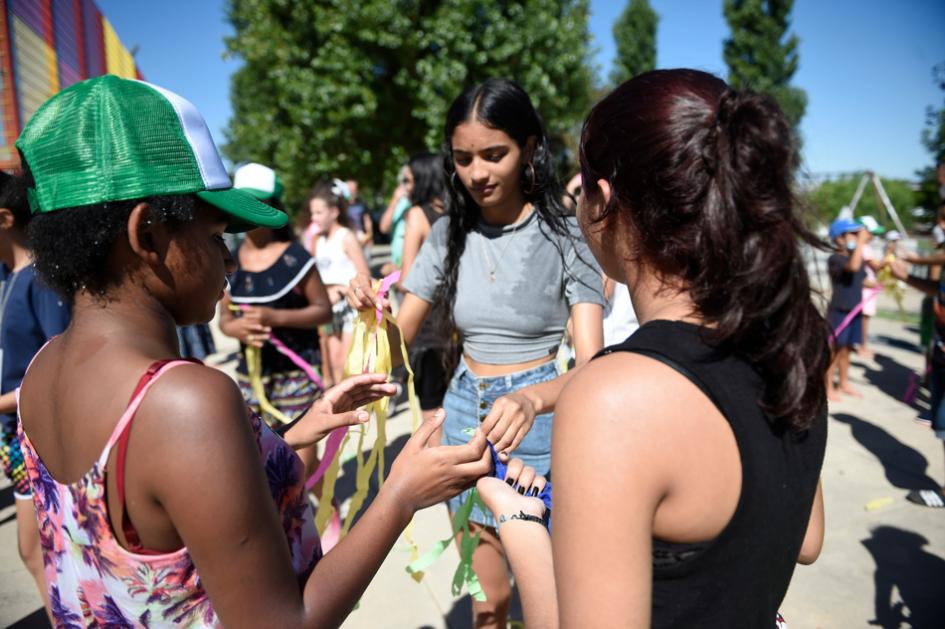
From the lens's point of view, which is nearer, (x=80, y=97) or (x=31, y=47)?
Result: (x=80, y=97)

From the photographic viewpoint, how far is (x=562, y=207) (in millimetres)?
2379

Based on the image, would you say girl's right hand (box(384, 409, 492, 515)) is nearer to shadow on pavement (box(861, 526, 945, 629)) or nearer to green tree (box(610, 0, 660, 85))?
shadow on pavement (box(861, 526, 945, 629))

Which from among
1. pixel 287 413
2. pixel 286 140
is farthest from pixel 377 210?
pixel 287 413

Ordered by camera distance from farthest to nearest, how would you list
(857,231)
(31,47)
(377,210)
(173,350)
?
(377,210) → (857,231) → (31,47) → (173,350)

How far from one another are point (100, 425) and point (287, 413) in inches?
98.3

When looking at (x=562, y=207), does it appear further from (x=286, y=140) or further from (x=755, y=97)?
(x=286, y=140)

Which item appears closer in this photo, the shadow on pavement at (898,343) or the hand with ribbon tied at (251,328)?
the hand with ribbon tied at (251,328)

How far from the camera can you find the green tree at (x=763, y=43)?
3444cm

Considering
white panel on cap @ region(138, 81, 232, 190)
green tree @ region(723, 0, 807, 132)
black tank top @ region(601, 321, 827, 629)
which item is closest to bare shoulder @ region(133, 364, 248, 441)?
white panel on cap @ region(138, 81, 232, 190)

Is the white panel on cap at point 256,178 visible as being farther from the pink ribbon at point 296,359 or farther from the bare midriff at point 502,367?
the bare midriff at point 502,367

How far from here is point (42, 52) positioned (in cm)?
320

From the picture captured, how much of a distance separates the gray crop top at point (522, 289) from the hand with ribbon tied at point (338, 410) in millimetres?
677

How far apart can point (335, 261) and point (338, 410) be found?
13.9 ft

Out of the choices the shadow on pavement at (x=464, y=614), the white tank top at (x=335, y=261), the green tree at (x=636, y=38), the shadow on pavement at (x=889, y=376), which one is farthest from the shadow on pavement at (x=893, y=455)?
the green tree at (x=636, y=38)
